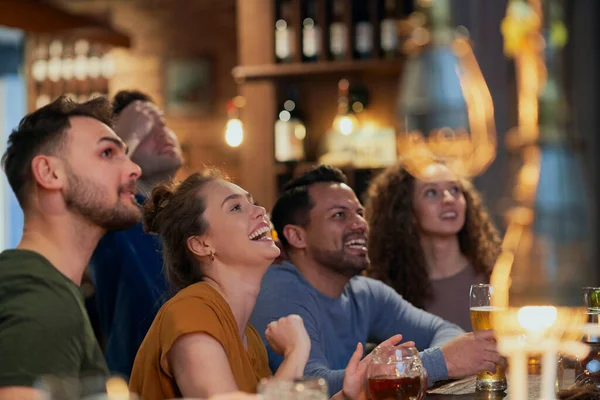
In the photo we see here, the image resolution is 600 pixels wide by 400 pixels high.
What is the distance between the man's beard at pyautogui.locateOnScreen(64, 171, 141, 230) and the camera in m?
2.02

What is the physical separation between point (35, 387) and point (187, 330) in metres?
0.36

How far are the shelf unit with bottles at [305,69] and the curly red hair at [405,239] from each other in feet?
4.84

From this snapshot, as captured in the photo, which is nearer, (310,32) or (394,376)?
(394,376)

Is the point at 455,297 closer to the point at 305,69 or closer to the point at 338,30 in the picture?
the point at 305,69

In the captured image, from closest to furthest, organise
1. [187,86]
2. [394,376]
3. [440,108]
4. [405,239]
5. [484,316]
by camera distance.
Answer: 1. [394,376]
2. [484,316]
3. [405,239]
4. [440,108]
5. [187,86]

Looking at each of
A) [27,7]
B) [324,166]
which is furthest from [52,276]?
[27,7]

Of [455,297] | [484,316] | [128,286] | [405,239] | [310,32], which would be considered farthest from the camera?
[310,32]

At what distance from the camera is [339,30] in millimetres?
5445

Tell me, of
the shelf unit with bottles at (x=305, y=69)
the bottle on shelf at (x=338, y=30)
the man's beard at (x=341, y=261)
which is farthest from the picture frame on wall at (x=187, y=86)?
the man's beard at (x=341, y=261)

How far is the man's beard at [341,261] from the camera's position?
305 cm

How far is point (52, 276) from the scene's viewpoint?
6.20 ft

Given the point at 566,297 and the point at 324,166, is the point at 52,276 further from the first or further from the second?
the point at 566,297

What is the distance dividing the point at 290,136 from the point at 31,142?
11.4ft

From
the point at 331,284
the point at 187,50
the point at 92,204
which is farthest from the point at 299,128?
the point at 92,204
